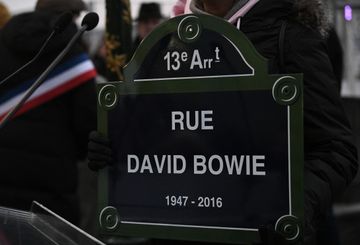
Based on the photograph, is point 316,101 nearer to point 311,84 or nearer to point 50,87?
point 311,84

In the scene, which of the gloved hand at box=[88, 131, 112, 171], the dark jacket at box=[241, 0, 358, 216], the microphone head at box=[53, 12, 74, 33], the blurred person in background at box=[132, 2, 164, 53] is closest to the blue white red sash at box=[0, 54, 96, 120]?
the microphone head at box=[53, 12, 74, 33]

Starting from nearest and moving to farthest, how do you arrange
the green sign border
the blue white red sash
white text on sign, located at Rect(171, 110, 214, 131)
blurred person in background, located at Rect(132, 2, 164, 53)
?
the green sign border < white text on sign, located at Rect(171, 110, 214, 131) < the blue white red sash < blurred person in background, located at Rect(132, 2, 164, 53)

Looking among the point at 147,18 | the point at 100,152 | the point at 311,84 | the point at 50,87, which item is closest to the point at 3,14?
the point at 50,87

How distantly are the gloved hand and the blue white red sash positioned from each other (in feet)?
4.03

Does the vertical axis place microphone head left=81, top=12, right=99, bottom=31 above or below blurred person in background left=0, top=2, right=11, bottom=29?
below

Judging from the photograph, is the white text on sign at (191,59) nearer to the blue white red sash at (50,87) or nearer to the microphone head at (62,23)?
the microphone head at (62,23)

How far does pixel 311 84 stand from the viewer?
192cm

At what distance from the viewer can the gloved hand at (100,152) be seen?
193 centimetres

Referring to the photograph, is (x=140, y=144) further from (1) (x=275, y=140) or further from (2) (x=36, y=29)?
(2) (x=36, y=29)

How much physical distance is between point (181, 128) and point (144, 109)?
5.0 inches

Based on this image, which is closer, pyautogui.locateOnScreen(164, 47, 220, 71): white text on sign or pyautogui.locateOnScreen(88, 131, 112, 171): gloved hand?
pyautogui.locateOnScreen(164, 47, 220, 71): white text on sign

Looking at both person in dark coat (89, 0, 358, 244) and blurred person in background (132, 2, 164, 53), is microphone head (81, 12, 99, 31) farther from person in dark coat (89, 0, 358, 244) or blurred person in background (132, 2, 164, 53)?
blurred person in background (132, 2, 164, 53)

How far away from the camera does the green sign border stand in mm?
1702

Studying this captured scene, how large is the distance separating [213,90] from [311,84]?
0.29m
